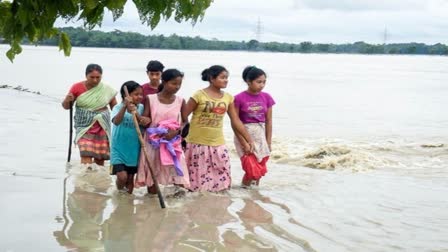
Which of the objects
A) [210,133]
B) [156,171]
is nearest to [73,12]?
[156,171]

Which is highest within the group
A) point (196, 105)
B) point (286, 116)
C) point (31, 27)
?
point (31, 27)

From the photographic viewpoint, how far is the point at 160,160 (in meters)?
6.61

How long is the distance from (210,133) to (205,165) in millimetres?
357

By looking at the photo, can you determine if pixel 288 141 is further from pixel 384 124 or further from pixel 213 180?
pixel 213 180

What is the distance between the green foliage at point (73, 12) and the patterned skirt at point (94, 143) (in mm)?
4955

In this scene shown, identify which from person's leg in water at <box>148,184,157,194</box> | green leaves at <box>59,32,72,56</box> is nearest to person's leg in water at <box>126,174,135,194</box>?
person's leg in water at <box>148,184,157,194</box>

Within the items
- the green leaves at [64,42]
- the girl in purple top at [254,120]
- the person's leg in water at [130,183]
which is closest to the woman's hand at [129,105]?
the person's leg in water at [130,183]

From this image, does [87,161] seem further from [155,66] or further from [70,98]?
[155,66]

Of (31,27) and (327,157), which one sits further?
(327,157)

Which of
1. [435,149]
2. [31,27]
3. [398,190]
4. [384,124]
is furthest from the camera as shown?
[384,124]

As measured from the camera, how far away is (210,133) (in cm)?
695

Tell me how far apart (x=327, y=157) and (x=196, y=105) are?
4.81 meters

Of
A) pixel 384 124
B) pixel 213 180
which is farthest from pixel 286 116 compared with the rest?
pixel 213 180

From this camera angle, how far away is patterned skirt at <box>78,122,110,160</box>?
802 centimetres
